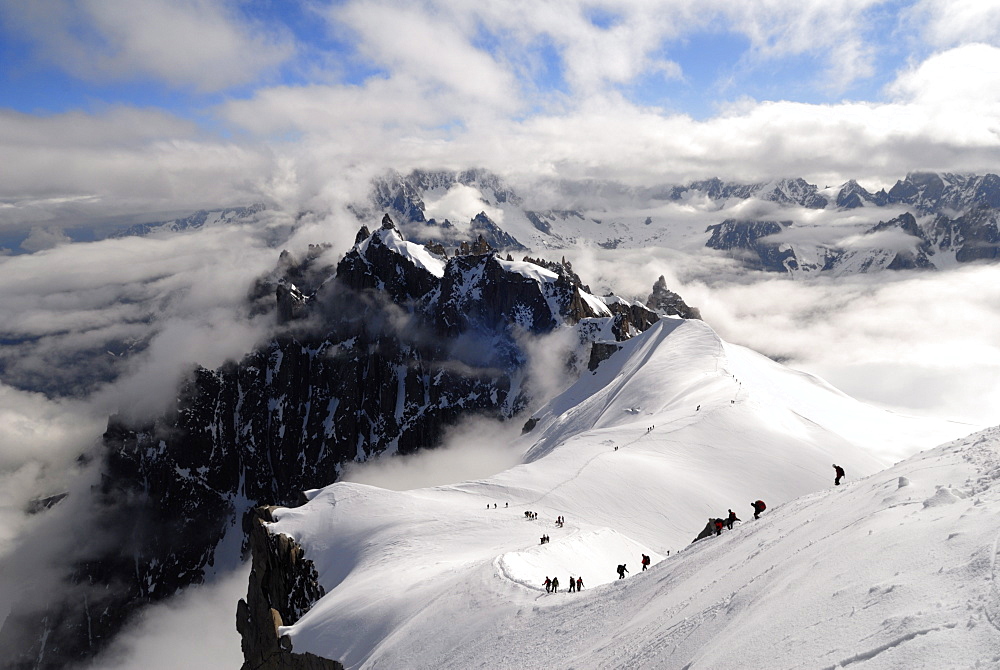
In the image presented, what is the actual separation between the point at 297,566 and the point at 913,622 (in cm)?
5841

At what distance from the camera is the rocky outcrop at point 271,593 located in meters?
51.4

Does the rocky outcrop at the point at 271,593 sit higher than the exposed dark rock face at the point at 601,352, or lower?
lower

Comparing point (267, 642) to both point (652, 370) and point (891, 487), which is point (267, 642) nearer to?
point (891, 487)

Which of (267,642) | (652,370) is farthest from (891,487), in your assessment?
(652,370)

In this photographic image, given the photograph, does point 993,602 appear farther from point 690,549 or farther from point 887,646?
point 690,549

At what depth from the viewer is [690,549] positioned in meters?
31.3

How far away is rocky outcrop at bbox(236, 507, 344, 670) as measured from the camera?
51.4 m

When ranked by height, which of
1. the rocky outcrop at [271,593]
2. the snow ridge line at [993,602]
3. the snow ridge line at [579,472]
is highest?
the snow ridge line at [993,602]

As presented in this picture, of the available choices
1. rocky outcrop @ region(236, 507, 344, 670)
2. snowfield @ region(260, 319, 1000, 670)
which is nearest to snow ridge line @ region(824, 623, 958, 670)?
snowfield @ region(260, 319, 1000, 670)

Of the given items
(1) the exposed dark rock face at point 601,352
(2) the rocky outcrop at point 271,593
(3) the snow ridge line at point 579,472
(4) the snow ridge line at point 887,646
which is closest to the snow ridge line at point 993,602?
(4) the snow ridge line at point 887,646

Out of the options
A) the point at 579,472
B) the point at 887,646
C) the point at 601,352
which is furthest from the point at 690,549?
the point at 601,352

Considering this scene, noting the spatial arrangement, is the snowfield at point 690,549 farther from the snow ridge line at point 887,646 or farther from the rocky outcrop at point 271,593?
the rocky outcrop at point 271,593

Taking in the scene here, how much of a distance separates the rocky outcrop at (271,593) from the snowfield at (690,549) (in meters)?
1.91

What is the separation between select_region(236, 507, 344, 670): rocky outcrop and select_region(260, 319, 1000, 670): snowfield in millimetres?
1914
